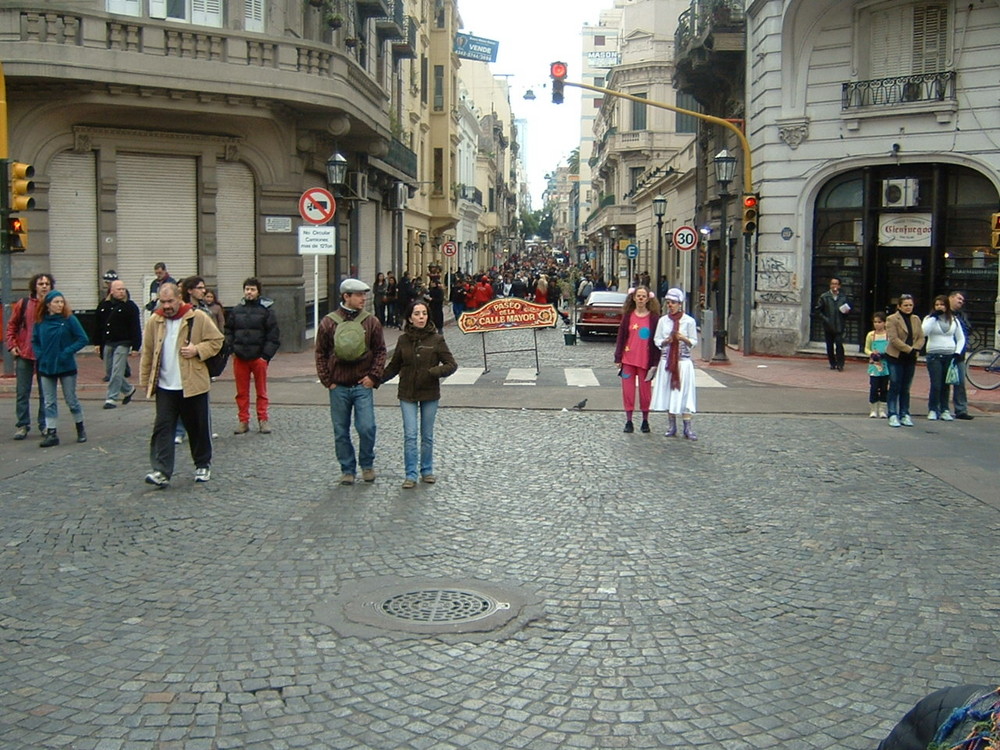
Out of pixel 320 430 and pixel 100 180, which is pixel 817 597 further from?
pixel 100 180

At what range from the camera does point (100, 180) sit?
68.1 ft

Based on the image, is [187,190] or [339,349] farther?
[187,190]

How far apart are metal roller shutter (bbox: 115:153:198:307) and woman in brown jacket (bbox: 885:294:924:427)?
1403 centimetres

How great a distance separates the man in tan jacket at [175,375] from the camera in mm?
9477

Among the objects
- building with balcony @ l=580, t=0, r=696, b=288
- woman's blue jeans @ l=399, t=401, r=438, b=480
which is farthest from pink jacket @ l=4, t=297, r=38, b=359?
building with balcony @ l=580, t=0, r=696, b=288

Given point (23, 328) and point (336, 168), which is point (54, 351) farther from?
point (336, 168)

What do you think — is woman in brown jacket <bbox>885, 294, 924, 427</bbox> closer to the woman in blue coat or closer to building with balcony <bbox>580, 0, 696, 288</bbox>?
the woman in blue coat

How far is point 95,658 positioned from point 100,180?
1716cm

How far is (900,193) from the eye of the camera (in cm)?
2206

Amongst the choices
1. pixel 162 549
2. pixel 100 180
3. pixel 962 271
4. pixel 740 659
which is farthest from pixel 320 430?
pixel 962 271

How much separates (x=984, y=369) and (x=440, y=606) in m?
14.3

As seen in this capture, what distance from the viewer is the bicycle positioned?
57.7 ft

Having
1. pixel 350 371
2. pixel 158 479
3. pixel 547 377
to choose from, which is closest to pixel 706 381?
pixel 547 377

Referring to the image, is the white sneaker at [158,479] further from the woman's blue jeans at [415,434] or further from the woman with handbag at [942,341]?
the woman with handbag at [942,341]
